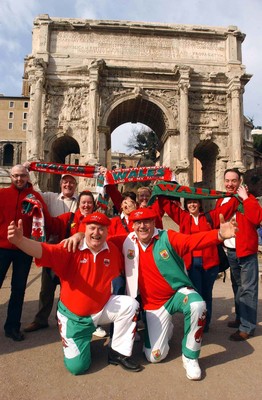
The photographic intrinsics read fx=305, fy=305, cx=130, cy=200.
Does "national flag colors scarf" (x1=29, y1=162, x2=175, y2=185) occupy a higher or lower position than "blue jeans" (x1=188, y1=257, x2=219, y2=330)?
higher

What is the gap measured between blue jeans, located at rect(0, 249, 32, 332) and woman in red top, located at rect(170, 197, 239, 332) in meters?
2.24

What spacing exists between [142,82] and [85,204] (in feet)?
54.8

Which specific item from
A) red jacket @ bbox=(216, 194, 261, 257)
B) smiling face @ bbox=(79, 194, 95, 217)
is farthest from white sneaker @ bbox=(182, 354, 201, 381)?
smiling face @ bbox=(79, 194, 95, 217)

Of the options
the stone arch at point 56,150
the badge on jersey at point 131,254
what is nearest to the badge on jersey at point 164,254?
the badge on jersey at point 131,254

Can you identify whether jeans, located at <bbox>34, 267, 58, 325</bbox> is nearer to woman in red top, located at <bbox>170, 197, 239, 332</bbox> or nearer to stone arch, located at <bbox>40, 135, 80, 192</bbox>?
woman in red top, located at <bbox>170, 197, 239, 332</bbox>

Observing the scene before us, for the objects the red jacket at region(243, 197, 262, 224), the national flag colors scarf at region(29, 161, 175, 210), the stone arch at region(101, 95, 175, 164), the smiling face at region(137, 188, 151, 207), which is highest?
the stone arch at region(101, 95, 175, 164)

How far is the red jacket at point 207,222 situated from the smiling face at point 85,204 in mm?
1294

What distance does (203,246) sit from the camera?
10.7ft

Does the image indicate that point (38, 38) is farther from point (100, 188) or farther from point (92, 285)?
point (92, 285)

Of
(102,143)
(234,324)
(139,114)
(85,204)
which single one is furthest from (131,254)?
(139,114)

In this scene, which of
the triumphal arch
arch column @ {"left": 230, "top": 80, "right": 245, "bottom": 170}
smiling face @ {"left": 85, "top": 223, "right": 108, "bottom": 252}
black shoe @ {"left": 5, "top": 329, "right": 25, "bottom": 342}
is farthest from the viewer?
the triumphal arch

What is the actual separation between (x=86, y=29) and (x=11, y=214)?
61.1 ft

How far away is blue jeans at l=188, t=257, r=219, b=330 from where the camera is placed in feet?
14.3

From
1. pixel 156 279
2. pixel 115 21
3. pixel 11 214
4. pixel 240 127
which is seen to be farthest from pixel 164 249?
pixel 115 21
